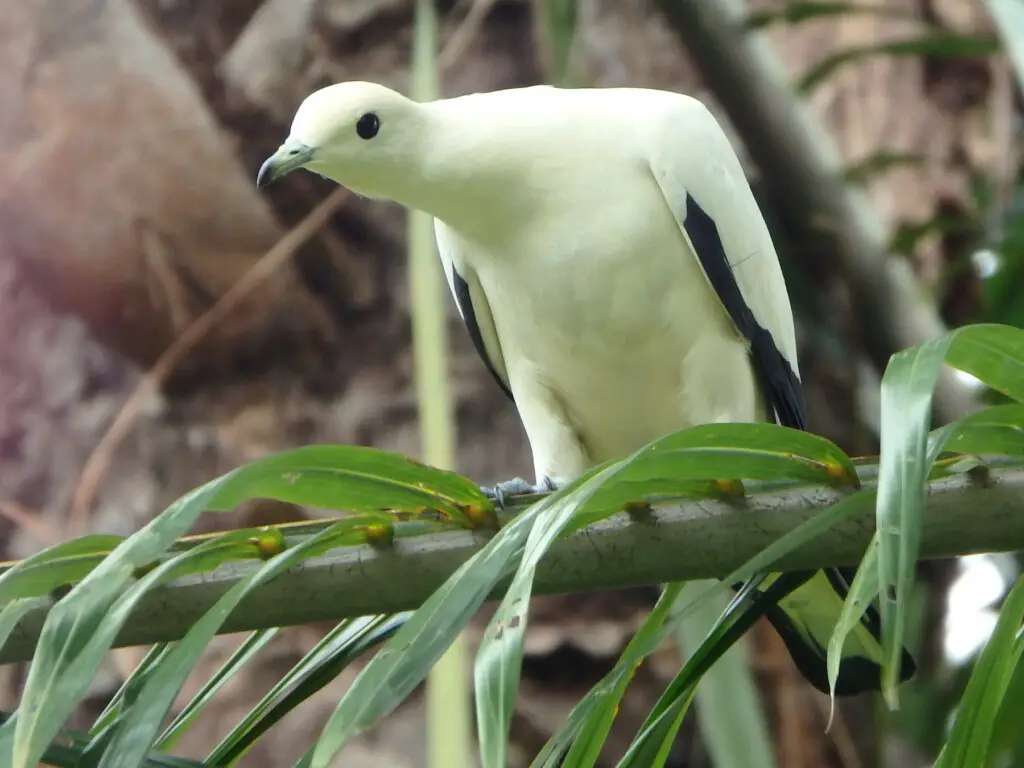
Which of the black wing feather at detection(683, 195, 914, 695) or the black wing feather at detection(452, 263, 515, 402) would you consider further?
the black wing feather at detection(452, 263, 515, 402)

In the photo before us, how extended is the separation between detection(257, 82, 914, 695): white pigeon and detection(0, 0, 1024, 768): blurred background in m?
0.66

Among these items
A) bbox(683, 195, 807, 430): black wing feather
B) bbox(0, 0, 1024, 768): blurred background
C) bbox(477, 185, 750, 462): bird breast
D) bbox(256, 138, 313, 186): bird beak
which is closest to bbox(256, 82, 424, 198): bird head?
bbox(256, 138, 313, 186): bird beak

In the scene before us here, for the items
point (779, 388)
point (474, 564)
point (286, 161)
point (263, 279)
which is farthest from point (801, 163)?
point (474, 564)

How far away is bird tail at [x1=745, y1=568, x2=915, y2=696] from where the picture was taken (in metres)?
1.36

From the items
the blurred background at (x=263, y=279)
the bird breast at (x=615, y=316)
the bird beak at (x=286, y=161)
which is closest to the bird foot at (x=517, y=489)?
the bird breast at (x=615, y=316)

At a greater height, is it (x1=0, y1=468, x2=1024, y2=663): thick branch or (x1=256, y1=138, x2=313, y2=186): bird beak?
(x1=256, y1=138, x2=313, y2=186): bird beak

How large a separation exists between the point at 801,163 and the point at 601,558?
5.13 ft

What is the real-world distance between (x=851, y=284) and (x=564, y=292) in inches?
38.2

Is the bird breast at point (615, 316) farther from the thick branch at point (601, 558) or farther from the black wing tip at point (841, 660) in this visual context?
the thick branch at point (601, 558)

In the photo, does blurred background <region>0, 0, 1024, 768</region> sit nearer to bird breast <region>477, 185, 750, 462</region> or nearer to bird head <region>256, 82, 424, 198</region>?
bird breast <region>477, 185, 750, 462</region>

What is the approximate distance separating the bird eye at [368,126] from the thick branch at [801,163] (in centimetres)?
88

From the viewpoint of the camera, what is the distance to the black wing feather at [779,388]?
1.37 meters

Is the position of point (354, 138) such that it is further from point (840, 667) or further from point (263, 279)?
point (263, 279)

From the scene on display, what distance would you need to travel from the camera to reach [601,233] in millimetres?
1480
